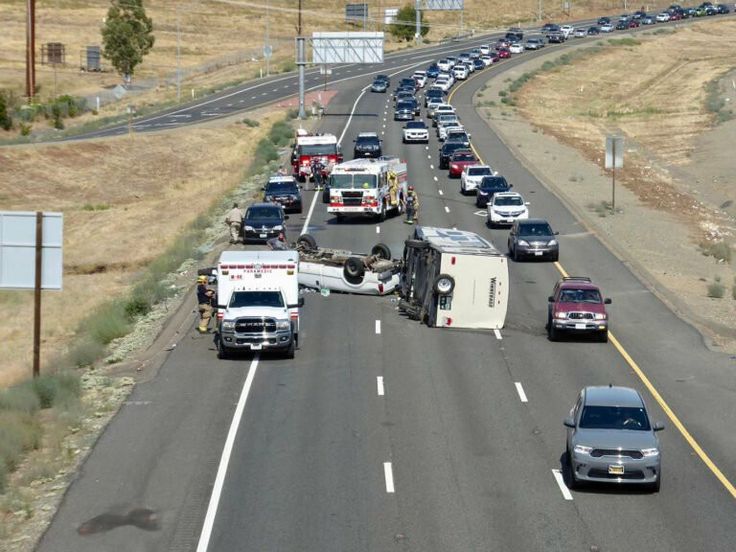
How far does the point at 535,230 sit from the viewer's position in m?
49.9

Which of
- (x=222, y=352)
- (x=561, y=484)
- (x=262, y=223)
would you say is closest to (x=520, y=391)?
(x=561, y=484)

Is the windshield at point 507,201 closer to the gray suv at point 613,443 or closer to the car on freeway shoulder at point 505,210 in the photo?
the car on freeway shoulder at point 505,210

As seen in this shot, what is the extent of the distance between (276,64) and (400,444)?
126 meters

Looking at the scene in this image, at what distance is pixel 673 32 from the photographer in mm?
167375

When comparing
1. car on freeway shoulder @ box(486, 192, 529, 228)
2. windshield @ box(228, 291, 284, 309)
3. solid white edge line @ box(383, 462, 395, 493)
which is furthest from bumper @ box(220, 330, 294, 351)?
car on freeway shoulder @ box(486, 192, 529, 228)

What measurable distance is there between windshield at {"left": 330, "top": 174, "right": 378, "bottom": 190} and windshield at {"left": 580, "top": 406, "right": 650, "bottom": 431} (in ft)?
109

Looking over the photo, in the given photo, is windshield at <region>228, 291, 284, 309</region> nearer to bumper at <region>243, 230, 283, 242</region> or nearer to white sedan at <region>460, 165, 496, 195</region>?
bumper at <region>243, 230, 283, 242</region>

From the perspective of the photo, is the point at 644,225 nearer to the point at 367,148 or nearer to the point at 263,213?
the point at 263,213

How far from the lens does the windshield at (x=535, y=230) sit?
49750 millimetres

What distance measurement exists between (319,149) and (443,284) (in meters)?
31.6

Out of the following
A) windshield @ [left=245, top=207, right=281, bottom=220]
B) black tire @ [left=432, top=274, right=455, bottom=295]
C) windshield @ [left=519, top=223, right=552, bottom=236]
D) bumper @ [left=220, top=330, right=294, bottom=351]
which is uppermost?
windshield @ [left=245, top=207, right=281, bottom=220]

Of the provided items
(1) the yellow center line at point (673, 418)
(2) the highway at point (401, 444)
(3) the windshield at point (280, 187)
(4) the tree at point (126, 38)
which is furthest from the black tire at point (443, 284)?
(4) the tree at point (126, 38)

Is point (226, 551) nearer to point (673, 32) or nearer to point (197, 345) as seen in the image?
point (197, 345)

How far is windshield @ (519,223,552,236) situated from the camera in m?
49.8
